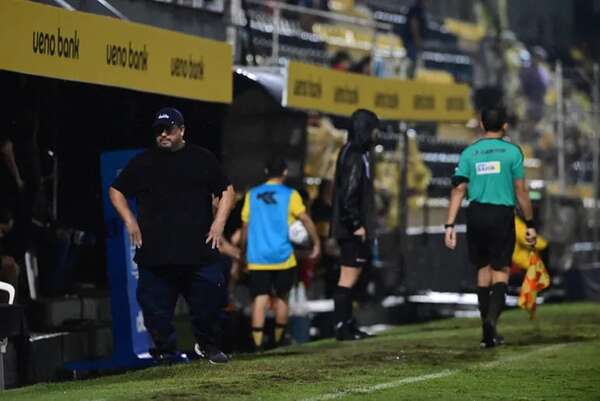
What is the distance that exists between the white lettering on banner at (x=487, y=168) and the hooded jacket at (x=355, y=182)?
1700 mm

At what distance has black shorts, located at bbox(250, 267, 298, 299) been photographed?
1522 centimetres

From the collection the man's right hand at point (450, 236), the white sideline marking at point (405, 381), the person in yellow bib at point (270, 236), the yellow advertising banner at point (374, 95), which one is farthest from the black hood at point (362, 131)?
the white sideline marking at point (405, 381)

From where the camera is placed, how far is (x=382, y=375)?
1108 centimetres

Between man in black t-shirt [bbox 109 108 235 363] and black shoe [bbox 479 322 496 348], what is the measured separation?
8.62ft

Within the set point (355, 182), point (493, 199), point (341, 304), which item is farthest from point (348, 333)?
point (493, 199)

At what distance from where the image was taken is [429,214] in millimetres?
22797

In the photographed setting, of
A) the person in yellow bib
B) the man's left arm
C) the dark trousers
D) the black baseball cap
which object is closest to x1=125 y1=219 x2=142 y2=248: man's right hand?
the dark trousers

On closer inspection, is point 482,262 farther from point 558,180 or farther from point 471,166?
point 558,180

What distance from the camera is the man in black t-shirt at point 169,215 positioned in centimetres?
1169

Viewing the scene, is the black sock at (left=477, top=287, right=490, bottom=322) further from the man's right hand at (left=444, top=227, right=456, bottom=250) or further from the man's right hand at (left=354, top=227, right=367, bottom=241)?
the man's right hand at (left=354, top=227, right=367, bottom=241)

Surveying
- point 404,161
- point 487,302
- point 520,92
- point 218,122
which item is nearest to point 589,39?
point 520,92

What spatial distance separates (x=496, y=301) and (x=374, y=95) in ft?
16.9

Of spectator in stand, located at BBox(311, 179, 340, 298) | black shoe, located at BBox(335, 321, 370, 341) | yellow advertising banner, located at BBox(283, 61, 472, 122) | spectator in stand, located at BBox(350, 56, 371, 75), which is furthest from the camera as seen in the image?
spectator in stand, located at BBox(350, 56, 371, 75)

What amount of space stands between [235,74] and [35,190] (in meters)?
2.46
